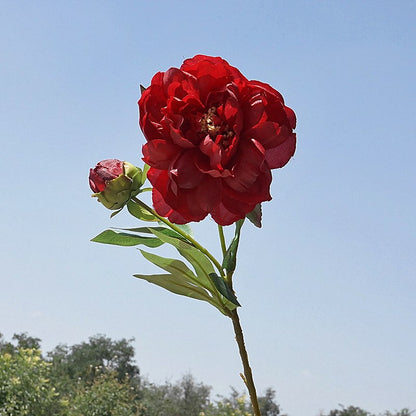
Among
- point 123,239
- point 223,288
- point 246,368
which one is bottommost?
point 246,368

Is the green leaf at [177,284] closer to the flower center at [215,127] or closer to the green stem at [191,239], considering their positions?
the green stem at [191,239]

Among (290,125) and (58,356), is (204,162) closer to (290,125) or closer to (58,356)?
(290,125)

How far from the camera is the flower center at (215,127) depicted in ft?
3.32

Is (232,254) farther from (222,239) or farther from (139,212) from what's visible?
(139,212)

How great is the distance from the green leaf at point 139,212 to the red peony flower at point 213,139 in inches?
8.4

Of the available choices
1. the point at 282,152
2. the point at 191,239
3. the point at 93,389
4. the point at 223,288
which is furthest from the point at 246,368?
the point at 93,389

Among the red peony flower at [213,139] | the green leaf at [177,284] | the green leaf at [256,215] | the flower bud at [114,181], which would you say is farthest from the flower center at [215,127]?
the green leaf at [177,284]

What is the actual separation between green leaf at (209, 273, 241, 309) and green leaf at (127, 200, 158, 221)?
0.19m

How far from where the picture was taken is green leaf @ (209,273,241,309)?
1.13 m

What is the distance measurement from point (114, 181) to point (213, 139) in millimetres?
262

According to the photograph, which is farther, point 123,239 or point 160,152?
point 123,239

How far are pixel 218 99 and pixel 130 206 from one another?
331 millimetres

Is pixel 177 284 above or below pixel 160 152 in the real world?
below

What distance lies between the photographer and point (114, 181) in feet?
3.90
